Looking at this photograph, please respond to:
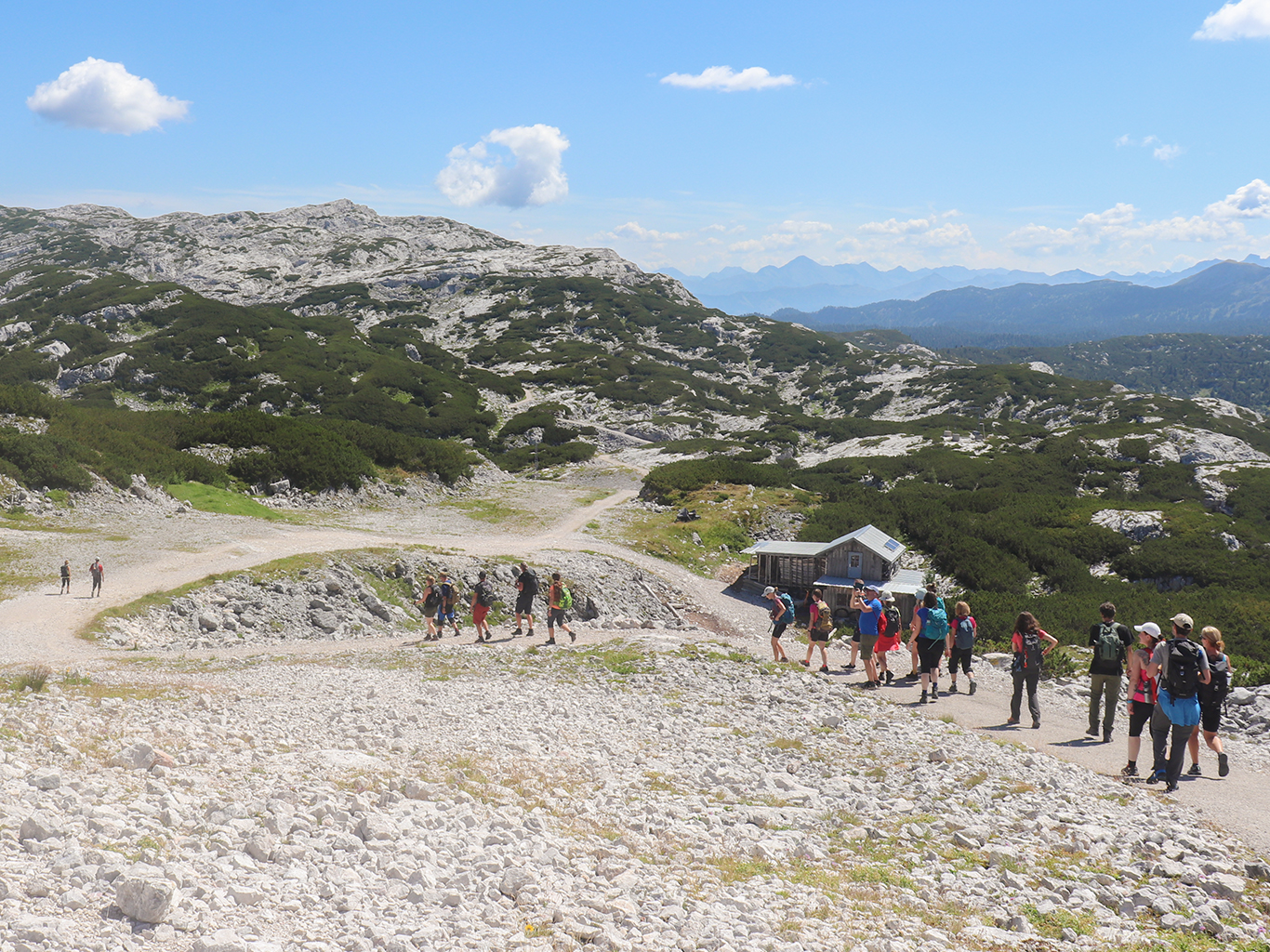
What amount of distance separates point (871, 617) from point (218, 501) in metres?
36.8

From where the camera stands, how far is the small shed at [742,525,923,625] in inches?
1353

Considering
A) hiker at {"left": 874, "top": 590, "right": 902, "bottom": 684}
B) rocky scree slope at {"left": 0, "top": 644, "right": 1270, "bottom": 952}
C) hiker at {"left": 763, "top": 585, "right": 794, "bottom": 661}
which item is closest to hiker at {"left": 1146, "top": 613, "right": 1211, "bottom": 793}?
rocky scree slope at {"left": 0, "top": 644, "right": 1270, "bottom": 952}

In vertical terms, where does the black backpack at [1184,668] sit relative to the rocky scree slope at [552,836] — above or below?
above

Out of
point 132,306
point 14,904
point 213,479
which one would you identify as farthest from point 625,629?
point 132,306

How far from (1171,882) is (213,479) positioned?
Result: 4669cm

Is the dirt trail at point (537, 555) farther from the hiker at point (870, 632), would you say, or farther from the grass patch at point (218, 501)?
the grass patch at point (218, 501)

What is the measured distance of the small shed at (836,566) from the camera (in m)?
34.4

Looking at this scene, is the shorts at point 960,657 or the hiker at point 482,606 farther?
the hiker at point 482,606

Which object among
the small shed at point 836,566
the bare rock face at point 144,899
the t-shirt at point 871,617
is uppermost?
the bare rock face at point 144,899

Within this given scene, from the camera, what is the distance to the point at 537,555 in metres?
34.5

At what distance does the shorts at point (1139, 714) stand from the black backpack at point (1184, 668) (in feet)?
3.08

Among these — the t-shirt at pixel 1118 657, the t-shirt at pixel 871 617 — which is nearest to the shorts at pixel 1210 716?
the t-shirt at pixel 1118 657

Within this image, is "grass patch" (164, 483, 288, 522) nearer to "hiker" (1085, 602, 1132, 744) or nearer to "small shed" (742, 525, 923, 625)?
"small shed" (742, 525, 923, 625)

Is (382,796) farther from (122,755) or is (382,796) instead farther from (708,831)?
(708,831)
